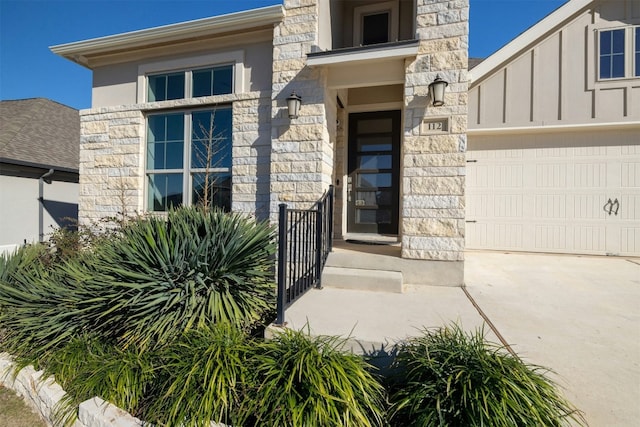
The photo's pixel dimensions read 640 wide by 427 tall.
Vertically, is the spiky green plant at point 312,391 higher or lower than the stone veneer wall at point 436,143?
lower

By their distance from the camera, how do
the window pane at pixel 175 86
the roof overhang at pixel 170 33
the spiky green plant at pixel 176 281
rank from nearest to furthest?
the spiky green plant at pixel 176 281
the roof overhang at pixel 170 33
the window pane at pixel 175 86

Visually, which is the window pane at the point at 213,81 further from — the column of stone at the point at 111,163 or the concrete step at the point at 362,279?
the concrete step at the point at 362,279

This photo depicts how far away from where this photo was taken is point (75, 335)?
2.64 meters

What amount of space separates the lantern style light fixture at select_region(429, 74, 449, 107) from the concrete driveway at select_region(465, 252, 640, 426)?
239 centimetres

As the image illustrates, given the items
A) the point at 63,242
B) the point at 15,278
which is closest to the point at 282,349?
the point at 15,278

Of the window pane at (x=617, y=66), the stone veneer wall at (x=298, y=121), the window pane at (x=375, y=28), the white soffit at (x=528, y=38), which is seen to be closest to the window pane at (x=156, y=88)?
the stone veneer wall at (x=298, y=121)

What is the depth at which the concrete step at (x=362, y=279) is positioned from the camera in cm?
340

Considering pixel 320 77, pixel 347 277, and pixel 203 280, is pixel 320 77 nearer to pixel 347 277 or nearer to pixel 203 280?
pixel 347 277

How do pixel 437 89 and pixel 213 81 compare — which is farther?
pixel 213 81

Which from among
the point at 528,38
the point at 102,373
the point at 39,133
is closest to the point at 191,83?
the point at 102,373

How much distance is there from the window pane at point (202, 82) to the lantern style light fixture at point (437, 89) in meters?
3.75

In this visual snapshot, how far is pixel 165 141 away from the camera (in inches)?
217

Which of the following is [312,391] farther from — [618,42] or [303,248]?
[618,42]

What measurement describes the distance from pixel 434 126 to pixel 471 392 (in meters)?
3.19
